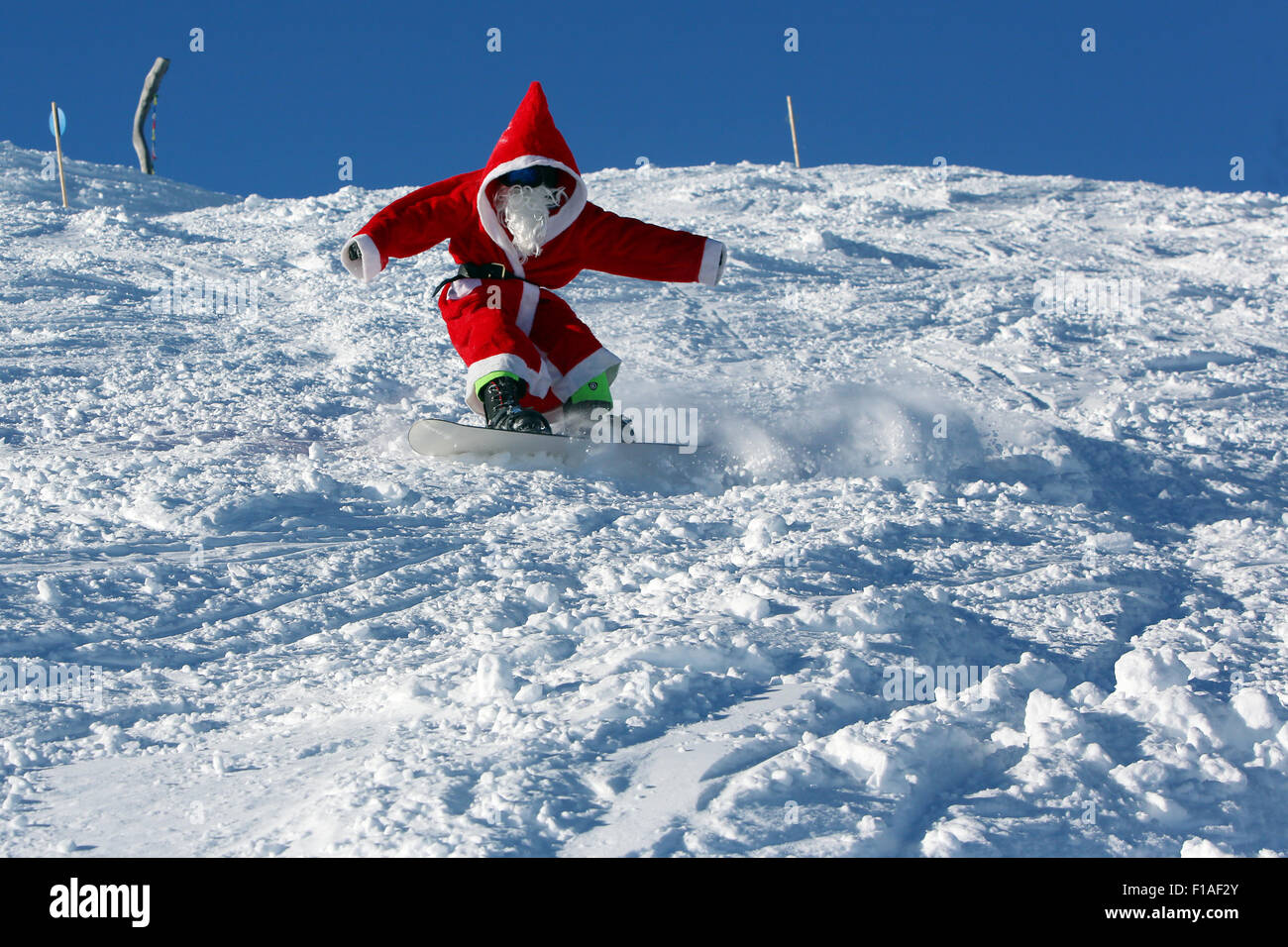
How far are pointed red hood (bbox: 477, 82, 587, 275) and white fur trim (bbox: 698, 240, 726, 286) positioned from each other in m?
0.52

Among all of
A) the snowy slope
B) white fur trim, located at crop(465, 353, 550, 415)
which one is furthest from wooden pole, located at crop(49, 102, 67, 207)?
white fur trim, located at crop(465, 353, 550, 415)

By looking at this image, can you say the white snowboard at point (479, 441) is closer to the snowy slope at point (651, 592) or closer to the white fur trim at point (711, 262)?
the snowy slope at point (651, 592)

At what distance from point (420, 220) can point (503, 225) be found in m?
0.30

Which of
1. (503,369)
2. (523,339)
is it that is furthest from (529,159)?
(503,369)

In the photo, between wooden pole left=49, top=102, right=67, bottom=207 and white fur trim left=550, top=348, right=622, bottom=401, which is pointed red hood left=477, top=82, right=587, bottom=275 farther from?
wooden pole left=49, top=102, right=67, bottom=207

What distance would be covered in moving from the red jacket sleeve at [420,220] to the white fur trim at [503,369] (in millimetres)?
502

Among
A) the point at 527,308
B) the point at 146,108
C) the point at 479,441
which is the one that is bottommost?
the point at 479,441

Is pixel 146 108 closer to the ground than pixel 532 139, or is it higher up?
higher up

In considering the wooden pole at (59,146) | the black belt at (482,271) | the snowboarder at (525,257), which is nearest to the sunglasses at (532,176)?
the snowboarder at (525,257)

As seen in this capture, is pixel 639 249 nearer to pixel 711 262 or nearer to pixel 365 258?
pixel 711 262

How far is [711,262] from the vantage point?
4.24m

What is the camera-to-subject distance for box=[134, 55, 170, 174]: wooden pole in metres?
13.8
